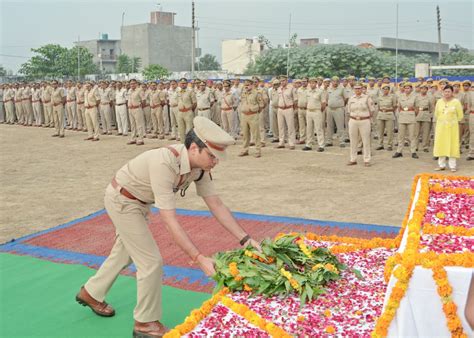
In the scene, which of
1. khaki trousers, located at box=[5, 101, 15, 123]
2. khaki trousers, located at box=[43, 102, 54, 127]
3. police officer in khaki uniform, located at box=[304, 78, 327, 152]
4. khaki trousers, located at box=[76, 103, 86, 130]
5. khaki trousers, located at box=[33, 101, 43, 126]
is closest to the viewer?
police officer in khaki uniform, located at box=[304, 78, 327, 152]

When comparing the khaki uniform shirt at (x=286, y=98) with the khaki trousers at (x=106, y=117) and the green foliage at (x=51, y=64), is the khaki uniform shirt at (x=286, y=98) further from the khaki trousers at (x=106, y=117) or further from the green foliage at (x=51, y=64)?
the green foliage at (x=51, y=64)

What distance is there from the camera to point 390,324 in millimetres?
2543

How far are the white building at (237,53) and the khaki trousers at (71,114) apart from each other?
3382 cm

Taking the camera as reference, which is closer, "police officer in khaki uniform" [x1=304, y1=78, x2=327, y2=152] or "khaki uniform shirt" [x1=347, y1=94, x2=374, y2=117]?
"khaki uniform shirt" [x1=347, y1=94, x2=374, y2=117]

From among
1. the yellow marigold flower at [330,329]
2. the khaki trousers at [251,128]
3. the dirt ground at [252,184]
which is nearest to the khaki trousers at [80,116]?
the dirt ground at [252,184]

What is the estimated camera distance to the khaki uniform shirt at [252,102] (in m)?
11.5

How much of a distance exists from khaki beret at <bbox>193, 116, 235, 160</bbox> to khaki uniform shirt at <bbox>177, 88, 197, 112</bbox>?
10.2m

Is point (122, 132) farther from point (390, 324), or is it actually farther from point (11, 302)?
point (390, 324)

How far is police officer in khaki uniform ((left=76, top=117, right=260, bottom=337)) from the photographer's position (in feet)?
9.80

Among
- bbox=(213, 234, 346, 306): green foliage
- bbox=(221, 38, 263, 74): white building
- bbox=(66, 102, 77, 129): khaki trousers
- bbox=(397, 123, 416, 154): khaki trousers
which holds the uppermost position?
bbox=(221, 38, 263, 74): white building

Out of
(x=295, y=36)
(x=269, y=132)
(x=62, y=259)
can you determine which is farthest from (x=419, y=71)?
(x=62, y=259)

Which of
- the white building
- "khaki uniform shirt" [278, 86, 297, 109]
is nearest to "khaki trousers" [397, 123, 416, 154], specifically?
"khaki uniform shirt" [278, 86, 297, 109]

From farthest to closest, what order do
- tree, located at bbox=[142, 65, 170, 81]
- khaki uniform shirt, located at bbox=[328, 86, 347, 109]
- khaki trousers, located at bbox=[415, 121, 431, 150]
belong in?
tree, located at bbox=[142, 65, 170, 81] < khaki uniform shirt, located at bbox=[328, 86, 347, 109] < khaki trousers, located at bbox=[415, 121, 431, 150]

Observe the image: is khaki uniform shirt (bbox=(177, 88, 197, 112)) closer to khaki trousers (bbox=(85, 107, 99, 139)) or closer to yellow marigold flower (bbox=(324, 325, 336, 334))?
khaki trousers (bbox=(85, 107, 99, 139))
